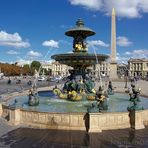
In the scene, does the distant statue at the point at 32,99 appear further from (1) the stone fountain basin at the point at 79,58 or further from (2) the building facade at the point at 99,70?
(2) the building facade at the point at 99,70

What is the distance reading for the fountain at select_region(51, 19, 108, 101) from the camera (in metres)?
20.1

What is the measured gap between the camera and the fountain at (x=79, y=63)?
20.1m

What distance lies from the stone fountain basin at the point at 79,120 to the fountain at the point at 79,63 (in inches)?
249

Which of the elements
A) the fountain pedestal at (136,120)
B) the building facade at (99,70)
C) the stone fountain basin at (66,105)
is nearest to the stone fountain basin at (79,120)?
the fountain pedestal at (136,120)

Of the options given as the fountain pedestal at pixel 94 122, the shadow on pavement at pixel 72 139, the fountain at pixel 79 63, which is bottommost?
the shadow on pavement at pixel 72 139

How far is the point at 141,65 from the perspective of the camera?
162 meters

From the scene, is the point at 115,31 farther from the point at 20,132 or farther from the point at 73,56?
the point at 20,132

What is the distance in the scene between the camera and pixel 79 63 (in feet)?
68.3

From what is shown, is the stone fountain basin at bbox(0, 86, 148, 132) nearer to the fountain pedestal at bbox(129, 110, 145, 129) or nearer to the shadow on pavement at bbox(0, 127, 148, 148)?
the fountain pedestal at bbox(129, 110, 145, 129)

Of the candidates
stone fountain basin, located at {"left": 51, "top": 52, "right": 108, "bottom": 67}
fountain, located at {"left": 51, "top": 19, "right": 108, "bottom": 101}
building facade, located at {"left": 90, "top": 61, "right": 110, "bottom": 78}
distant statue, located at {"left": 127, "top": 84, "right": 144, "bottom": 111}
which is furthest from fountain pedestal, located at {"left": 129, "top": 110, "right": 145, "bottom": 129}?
building facade, located at {"left": 90, "top": 61, "right": 110, "bottom": 78}

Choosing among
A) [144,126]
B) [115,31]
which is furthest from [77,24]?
[115,31]

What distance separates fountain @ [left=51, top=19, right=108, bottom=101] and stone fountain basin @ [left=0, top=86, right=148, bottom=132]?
6.32m

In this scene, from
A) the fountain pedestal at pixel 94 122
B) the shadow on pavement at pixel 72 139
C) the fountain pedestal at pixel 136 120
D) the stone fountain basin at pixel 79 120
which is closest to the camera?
the shadow on pavement at pixel 72 139

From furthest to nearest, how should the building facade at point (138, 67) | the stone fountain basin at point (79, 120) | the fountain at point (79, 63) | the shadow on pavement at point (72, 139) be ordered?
the building facade at point (138, 67) → the fountain at point (79, 63) → the stone fountain basin at point (79, 120) → the shadow on pavement at point (72, 139)
